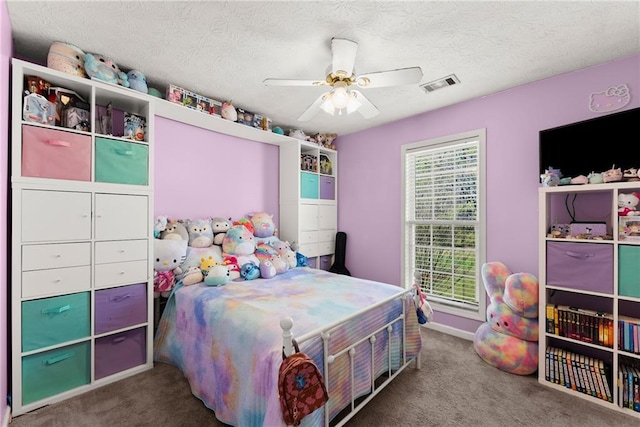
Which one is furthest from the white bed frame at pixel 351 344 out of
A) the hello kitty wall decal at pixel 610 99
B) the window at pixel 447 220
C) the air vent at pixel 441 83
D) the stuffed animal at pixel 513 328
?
the hello kitty wall decal at pixel 610 99

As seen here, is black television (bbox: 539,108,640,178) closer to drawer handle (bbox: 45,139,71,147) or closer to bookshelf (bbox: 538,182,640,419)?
bookshelf (bbox: 538,182,640,419)

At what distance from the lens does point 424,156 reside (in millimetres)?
3338

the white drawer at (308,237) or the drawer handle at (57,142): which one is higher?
the drawer handle at (57,142)

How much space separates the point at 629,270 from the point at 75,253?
3.78 m

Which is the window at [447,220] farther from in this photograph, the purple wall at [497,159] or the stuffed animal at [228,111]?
the stuffed animal at [228,111]

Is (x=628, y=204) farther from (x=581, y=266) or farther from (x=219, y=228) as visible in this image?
(x=219, y=228)

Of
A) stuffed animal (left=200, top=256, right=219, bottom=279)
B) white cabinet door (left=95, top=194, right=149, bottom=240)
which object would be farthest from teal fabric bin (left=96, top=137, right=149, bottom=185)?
stuffed animal (left=200, top=256, right=219, bottom=279)

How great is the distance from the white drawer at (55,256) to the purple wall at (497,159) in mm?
2997

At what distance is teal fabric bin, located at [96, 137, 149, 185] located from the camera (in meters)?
2.07

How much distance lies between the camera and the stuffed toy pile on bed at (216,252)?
2400 millimetres

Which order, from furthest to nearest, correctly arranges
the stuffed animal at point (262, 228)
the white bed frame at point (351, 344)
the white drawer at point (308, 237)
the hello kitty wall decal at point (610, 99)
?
the white drawer at point (308, 237)
the stuffed animal at point (262, 228)
the hello kitty wall decal at point (610, 99)
the white bed frame at point (351, 344)

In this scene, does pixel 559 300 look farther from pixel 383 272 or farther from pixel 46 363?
pixel 46 363

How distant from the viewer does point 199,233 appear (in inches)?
110

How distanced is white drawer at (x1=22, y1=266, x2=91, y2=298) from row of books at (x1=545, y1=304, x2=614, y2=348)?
3.50m
